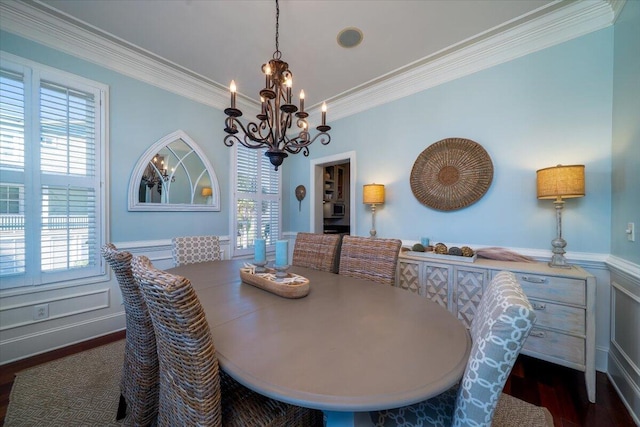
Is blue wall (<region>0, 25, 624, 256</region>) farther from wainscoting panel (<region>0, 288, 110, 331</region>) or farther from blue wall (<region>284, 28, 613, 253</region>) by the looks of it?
wainscoting panel (<region>0, 288, 110, 331</region>)

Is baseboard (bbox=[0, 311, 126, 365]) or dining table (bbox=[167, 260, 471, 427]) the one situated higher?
dining table (bbox=[167, 260, 471, 427])

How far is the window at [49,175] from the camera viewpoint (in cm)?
199

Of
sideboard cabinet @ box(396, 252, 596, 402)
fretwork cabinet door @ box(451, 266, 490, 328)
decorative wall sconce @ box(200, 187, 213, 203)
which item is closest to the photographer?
sideboard cabinet @ box(396, 252, 596, 402)

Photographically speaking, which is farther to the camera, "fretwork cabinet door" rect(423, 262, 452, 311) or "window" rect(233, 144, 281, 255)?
"window" rect(233, 144, 281, 255)

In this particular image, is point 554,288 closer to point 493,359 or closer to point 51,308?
point 493,359

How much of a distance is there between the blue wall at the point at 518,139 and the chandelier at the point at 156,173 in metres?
2.65

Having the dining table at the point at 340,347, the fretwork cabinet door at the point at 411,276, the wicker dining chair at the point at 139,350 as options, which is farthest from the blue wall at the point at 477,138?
the wicker dining chair at the point at 139,350

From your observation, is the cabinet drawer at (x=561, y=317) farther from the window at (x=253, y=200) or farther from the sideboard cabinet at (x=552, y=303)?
the window at (x=253, y=200)

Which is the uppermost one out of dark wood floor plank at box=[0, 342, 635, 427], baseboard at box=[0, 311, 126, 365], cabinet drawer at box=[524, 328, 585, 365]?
cabinet drawer at box=[524, 328, 585, 365]

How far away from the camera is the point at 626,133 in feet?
5.46

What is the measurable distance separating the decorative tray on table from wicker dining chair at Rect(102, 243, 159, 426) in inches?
22.2

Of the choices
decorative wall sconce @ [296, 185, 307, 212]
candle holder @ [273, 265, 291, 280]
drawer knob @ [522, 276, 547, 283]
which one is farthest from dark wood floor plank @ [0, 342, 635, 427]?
decorative wall sconce @ [296, 185, 307, 212]

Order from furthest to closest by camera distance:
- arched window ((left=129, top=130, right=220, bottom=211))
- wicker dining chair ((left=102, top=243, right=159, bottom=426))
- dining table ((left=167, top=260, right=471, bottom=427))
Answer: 1. arched window ((left=129, top=130, right=220, bottom=211))
2. wicker dining chair ((left=102, top=243, right=159, bottom=426))
3. dining table ((left=167, top=260, right=471, bottom=427))

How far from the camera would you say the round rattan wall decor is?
7.80 feet
